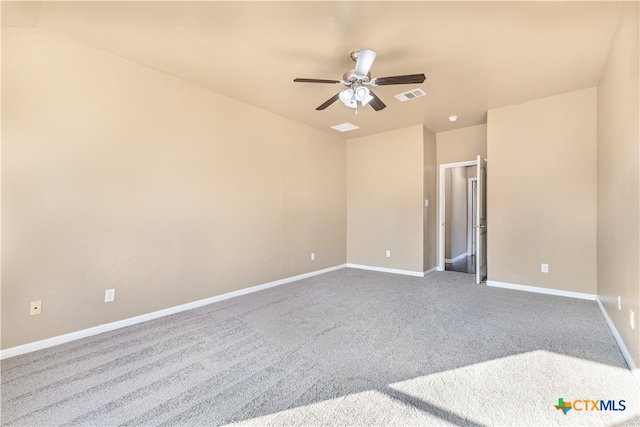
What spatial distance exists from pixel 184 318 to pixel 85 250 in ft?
3.86

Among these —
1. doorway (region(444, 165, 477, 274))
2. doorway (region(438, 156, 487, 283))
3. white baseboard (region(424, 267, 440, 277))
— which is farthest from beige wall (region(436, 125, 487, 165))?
white baseboard (region(424, 267, 440, 277))

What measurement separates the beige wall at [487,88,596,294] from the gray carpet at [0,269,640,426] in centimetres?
79

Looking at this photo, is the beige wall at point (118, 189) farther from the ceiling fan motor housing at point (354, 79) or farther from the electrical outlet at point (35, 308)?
the ceiling fan motor housing at point (354, 79)

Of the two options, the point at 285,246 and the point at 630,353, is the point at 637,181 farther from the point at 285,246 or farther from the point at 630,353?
the point at 285,246

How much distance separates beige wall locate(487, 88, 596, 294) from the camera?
3.65 m

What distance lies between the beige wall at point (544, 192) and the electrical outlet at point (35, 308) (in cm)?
544

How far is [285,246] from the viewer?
4594 mm

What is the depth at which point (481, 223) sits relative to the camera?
14.9 feet

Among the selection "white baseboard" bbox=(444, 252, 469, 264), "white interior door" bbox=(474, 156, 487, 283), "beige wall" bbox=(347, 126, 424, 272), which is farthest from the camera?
"white baseboard" bbox=(444, 252, 469, 264)

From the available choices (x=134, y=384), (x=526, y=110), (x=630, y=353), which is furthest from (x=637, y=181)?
(x=134, y=384)

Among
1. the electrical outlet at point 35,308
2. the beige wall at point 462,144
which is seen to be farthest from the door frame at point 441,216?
the electrical outlet at point 35,308

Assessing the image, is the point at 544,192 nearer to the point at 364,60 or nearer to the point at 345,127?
the point at 345,127

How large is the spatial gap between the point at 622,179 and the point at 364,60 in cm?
239

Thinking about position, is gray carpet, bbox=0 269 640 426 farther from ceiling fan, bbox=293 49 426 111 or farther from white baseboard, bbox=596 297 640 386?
ceiling fan, bbox=293 49 426 111
